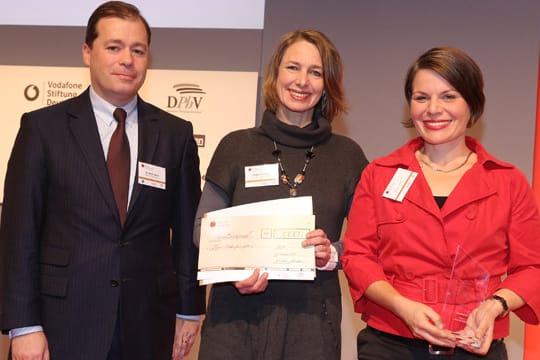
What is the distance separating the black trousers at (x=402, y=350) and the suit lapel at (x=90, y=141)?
1.10 m

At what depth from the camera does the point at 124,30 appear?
2.90 meters

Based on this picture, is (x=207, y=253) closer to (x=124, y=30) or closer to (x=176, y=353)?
(x=176, y=353)

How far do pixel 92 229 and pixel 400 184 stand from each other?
1.22 m

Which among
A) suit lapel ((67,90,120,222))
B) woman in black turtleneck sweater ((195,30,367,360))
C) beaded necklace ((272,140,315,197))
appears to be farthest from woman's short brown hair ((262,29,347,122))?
suit lapel ((67,90,120,222))

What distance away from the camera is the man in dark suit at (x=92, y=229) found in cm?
265

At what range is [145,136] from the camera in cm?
292

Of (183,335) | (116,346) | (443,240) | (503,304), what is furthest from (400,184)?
(116,346)

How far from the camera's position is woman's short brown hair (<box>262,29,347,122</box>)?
2889 mm

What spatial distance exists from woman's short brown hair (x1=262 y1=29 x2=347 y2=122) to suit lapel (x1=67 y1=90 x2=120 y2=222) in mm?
753

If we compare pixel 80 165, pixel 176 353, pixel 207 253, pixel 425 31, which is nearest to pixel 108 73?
pixel 80 165

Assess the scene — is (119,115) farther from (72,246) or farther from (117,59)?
(72,246)

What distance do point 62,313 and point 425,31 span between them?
292 centimetres

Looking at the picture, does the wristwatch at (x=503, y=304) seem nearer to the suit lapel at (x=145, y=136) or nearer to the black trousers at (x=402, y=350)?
the black trousers at (x=402, y=350)

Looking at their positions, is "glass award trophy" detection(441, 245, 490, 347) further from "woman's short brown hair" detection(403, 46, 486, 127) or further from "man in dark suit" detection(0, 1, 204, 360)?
"man in dark suit" detection(0, 1, 204, 360)
